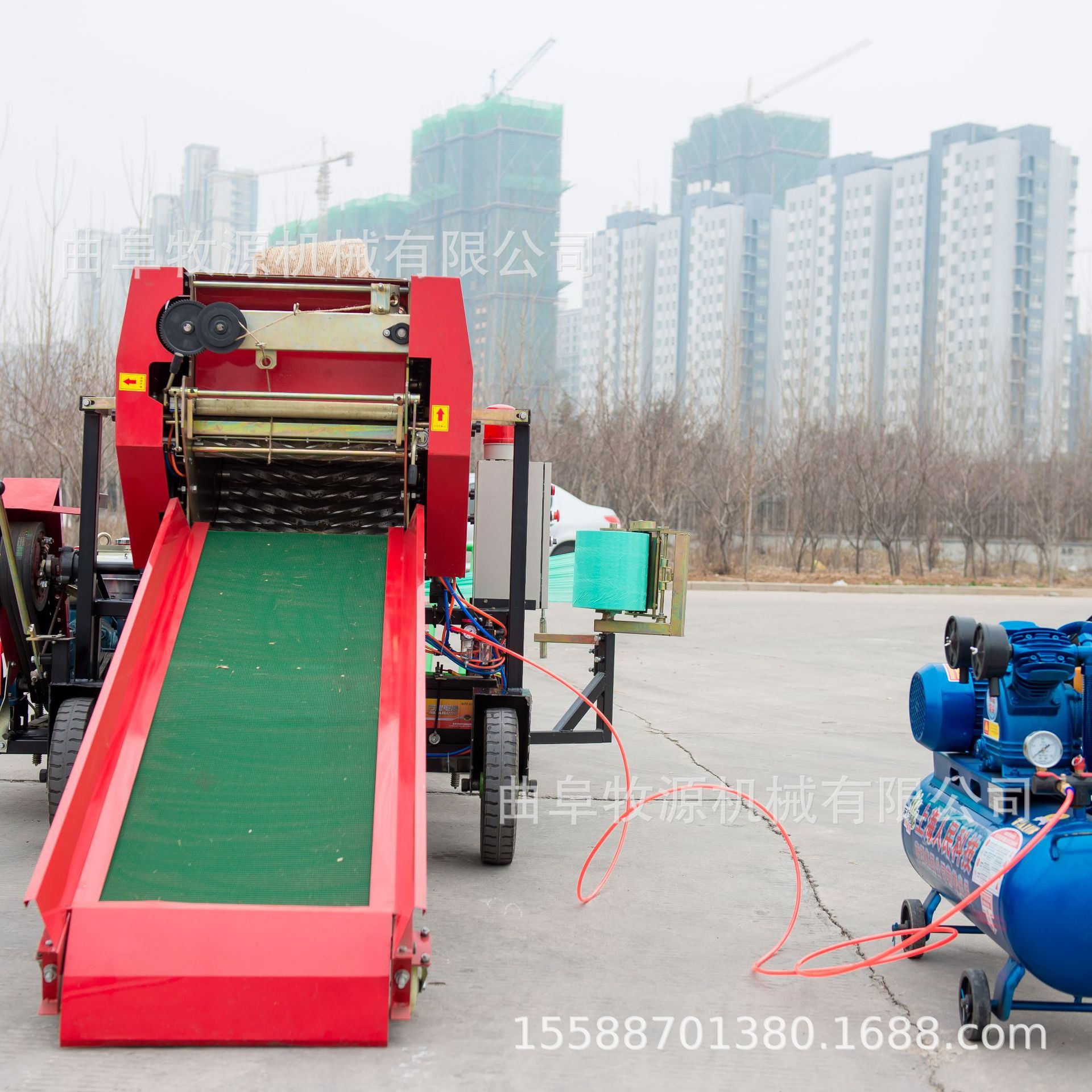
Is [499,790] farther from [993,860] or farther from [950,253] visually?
[950,253]

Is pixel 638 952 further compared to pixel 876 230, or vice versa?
pixel 876 230

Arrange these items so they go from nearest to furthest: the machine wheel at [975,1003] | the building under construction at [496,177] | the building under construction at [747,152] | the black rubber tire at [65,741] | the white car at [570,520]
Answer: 1. the machine wheel at [975,1003]
2. the black rubber tire at [65,741]
3. the white car at [570,520]
4. the building under construction at [496,177]
5. the building under construction at [747,152]

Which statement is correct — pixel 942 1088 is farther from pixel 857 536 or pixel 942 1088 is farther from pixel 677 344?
pixel 677 344

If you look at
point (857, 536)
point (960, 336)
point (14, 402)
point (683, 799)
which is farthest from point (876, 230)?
point (683, 799)

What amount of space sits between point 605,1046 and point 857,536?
75.2ft

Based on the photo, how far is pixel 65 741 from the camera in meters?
5.30

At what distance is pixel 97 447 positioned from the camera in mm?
5742

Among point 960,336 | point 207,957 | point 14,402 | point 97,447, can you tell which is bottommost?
point 207,957

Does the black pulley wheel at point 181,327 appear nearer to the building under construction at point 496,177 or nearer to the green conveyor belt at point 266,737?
the green conveyor belt at point 266,737

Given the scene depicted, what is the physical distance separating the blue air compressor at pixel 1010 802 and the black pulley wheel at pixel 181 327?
3172 millimetres

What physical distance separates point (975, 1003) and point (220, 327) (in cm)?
375

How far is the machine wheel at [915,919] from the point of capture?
4414 mm

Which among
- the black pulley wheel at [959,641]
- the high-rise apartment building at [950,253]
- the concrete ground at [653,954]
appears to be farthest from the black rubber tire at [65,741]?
the high-rise apartment building at [950,253]

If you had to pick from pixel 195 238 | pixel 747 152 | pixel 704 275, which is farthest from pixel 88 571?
pixel 747 152
